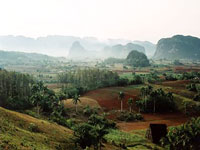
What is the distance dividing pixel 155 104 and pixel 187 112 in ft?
45.0

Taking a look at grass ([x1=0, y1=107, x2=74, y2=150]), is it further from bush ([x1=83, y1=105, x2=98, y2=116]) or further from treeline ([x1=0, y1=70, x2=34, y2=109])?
treeline ([x1=0, y1=70, x2=34, y2=109])

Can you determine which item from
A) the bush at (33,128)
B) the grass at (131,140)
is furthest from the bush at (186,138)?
the bush at (33,128)

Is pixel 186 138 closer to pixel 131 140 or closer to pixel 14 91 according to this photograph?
pixel 131 140

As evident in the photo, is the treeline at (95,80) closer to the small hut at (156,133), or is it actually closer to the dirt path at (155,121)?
the dirt path at (155,121)

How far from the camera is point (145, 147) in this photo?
5662 centimetres

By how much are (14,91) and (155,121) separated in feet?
197

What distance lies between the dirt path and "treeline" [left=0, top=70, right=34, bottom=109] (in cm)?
4128

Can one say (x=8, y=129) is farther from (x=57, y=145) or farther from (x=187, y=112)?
(x=187, y=112)

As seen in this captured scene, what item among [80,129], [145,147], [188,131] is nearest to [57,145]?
[80,129]

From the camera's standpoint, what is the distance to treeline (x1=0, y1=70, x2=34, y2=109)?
283 ft

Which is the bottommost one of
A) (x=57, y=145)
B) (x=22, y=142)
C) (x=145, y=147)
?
(x=145, y=147)

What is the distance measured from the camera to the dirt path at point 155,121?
77125 millimetres

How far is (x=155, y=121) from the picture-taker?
274ft

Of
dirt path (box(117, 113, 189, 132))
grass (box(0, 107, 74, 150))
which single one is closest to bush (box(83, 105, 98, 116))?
dirt path (box(117, 113, 189, 132))
